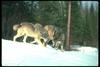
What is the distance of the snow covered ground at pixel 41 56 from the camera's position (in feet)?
15.5

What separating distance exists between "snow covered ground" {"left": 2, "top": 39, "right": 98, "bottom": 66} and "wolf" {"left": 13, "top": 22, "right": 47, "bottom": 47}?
0.09 m

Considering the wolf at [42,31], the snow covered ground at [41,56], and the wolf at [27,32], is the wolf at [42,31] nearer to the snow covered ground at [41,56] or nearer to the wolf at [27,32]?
the wolf at [27,32]

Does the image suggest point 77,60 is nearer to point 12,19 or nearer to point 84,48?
point 84,48

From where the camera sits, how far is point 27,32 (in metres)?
4.99

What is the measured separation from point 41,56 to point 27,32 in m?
0.40

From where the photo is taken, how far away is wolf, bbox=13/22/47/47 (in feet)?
16.0

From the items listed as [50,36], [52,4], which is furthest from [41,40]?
[52,4]

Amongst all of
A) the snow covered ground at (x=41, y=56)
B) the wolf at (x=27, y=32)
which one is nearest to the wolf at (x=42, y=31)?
the wolf at (x=27, y=32)

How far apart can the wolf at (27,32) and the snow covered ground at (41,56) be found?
0.09m

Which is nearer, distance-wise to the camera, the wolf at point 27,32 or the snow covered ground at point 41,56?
the snow covered ground at point 41,56

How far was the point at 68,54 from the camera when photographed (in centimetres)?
491

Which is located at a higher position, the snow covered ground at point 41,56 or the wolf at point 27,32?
the wolf at point 27,32

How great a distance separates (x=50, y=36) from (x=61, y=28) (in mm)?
214

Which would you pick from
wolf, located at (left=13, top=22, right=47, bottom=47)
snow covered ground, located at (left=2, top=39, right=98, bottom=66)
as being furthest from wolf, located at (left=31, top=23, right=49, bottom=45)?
snow covered ground, located at (left=2, top=39, right=98, bottom=66)
